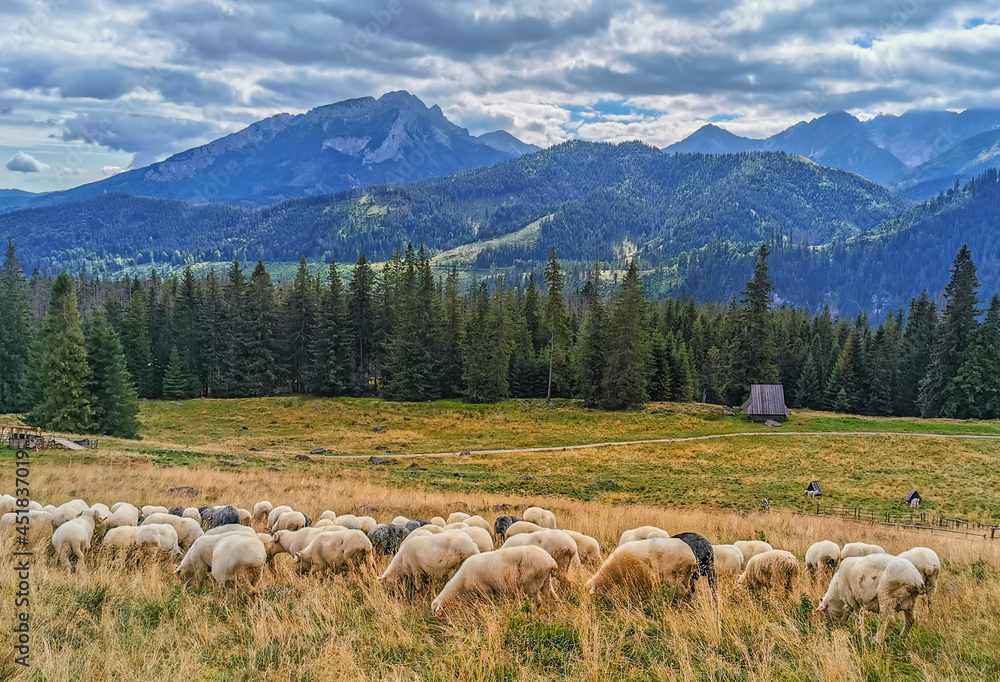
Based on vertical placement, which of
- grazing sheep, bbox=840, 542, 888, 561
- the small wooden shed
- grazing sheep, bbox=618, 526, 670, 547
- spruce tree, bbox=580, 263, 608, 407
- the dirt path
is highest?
spruce tree, bbox=580, 263, 608, 407

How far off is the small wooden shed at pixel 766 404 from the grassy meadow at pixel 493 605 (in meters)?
20.8

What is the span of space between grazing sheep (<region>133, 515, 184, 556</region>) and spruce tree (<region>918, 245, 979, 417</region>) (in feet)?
266

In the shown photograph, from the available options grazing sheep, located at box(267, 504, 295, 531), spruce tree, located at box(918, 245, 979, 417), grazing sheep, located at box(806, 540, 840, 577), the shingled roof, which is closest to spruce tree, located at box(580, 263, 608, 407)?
the shingled roof

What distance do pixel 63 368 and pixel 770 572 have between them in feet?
155

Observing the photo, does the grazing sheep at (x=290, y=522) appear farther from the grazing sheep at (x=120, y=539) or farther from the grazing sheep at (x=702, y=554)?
the grazing sheep at (x=702, y=554)

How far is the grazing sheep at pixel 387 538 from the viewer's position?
1185cm

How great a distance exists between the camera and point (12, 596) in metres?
7.55

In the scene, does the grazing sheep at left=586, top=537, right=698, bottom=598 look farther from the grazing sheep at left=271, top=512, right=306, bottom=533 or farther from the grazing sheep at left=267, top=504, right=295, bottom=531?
the grazing sheep at left=267, top=504, right=295, bottom=531

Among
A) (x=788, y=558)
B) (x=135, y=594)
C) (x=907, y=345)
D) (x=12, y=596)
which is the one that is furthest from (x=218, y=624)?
(x=907, y=345)

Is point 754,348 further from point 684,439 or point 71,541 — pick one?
point 71,541

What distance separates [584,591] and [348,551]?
470cm

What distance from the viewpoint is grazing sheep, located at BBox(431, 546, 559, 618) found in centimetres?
806

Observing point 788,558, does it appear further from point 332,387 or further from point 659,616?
point 332,387

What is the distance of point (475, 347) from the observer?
72.4 meters
